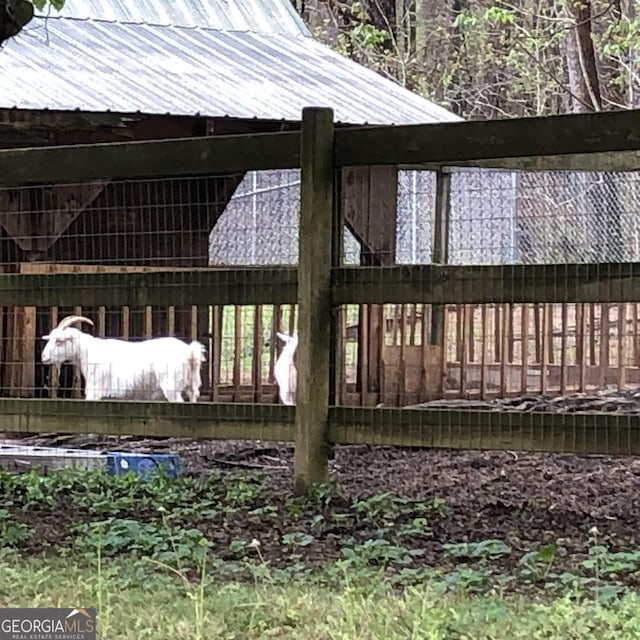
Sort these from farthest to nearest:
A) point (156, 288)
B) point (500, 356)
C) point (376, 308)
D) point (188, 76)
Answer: point (188, 76), point (500, 356), point (376, 308), point (156, 288)

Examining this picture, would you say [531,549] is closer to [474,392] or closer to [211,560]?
[211,560]

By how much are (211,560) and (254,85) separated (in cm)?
803

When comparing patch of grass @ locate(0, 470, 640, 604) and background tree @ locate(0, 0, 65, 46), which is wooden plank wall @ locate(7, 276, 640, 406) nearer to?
patch of grass @ locate(0, 470, 640, 604)

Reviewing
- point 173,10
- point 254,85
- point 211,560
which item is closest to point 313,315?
point 211,560

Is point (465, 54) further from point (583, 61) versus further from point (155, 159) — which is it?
point (155, 159)

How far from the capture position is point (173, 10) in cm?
1398

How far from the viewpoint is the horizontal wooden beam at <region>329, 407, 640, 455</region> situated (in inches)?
195

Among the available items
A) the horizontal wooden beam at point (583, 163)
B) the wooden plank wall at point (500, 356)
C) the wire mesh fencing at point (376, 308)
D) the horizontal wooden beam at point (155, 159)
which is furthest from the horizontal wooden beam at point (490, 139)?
the wooden plank wall at point (500, 356)

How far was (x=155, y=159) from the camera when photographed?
588 cm

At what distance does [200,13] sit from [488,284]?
999 centimetres

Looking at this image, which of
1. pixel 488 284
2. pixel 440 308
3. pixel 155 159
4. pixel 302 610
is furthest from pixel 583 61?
pixel 302 610

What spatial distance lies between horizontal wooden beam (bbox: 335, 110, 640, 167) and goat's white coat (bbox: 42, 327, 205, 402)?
5032 millimetres

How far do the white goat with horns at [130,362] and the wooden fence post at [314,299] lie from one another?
4.81m

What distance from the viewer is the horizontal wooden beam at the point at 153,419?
5.61 metres
